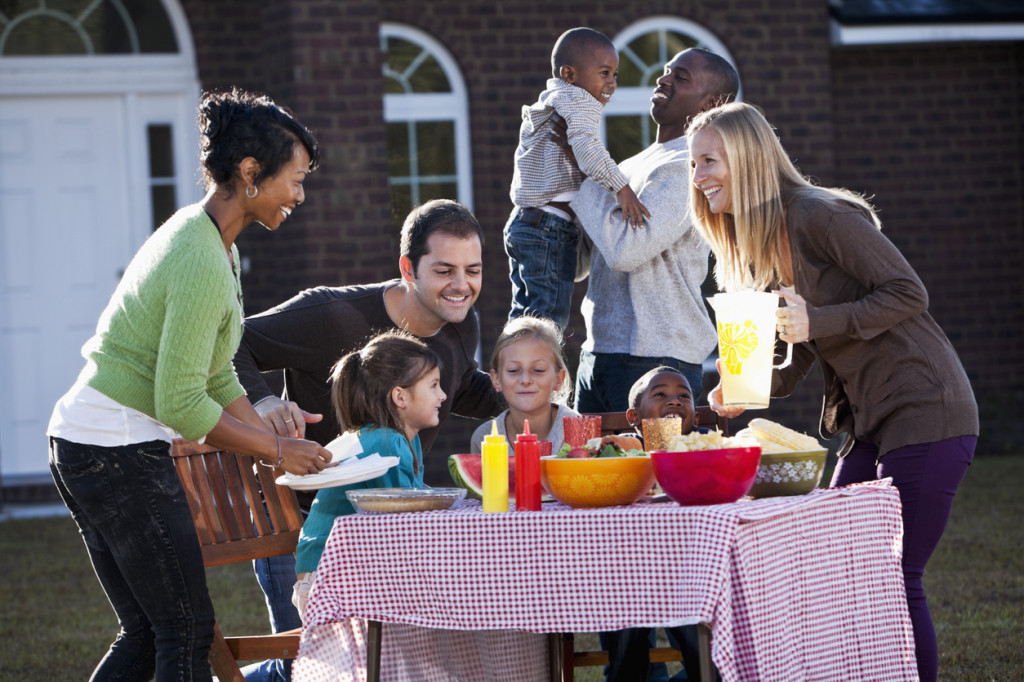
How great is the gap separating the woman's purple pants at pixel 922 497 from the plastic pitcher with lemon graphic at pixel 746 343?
52 centimetres

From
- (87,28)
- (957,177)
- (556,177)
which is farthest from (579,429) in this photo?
(957,177)

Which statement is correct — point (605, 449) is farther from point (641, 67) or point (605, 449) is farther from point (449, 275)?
point (641, 67)

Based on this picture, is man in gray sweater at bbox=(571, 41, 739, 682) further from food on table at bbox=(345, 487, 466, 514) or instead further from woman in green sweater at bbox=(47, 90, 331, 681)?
woman in green sweater at bbox=(47, 90, 331, 681)

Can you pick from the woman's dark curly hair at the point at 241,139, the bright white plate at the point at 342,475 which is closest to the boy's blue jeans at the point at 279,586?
the bright white plate at the point at 342,475

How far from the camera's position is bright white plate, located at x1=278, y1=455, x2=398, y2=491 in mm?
3465

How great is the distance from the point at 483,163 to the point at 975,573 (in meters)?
4.84

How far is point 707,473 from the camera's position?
323cm

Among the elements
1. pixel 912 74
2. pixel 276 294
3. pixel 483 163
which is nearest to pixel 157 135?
pixel 276 294

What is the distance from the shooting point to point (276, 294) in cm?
979

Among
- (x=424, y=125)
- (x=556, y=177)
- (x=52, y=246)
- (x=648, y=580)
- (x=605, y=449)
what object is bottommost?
(x=648, y=580)

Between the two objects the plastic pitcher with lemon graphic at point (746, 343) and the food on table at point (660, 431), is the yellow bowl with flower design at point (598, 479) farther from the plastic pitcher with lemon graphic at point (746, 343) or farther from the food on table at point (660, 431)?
the plastic pitcher with lemon graphic at point (746, 343)

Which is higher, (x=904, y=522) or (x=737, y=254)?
(x=737, y=254)

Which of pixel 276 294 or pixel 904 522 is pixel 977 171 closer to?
pixel 276 294

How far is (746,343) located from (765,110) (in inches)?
288
